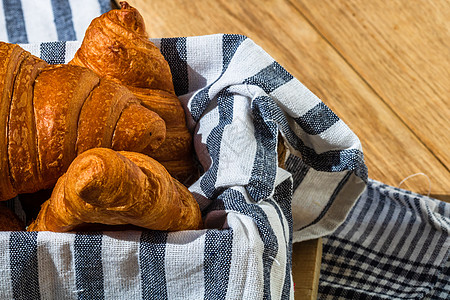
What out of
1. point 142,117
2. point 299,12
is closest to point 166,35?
point 299,12

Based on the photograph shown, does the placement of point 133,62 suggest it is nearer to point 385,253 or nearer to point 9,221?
point 9,221

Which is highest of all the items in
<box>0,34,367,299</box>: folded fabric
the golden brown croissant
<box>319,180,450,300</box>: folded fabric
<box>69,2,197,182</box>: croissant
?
<box>69,2,197,182</box>: croissant

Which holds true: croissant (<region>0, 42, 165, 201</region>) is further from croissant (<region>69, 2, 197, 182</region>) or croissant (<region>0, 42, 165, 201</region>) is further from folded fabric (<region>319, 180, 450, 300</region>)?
folded fabric (<region>319, 180, 450, 300</region>)

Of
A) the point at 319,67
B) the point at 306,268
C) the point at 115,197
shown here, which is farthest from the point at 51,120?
the point at 319,67

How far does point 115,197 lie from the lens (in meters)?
0.35

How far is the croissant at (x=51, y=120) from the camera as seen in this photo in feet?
1.27

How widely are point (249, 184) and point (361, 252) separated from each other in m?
0.29

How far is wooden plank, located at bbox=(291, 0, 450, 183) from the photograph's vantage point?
2.39ft

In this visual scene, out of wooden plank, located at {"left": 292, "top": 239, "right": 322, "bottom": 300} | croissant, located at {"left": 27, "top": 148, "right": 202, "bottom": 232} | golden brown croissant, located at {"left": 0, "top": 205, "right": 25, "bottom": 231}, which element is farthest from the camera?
wooden plank, located at {"left": 292, "top": 239, "right": 322, "bottom": 300}

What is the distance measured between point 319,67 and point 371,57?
3.0 inches

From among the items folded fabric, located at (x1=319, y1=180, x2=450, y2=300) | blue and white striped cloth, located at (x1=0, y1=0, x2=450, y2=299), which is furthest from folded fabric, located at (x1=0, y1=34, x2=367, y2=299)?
folded fabric, located at (x1=319, y1=180, x2=450, y2=300)

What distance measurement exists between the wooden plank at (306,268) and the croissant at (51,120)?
0.26 metres

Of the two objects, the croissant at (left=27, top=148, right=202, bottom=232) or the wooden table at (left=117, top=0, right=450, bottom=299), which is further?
the wooden table at (left=117, top=0, right=450, bottom=299)

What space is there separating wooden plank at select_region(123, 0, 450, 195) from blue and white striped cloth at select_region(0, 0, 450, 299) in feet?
0.20
